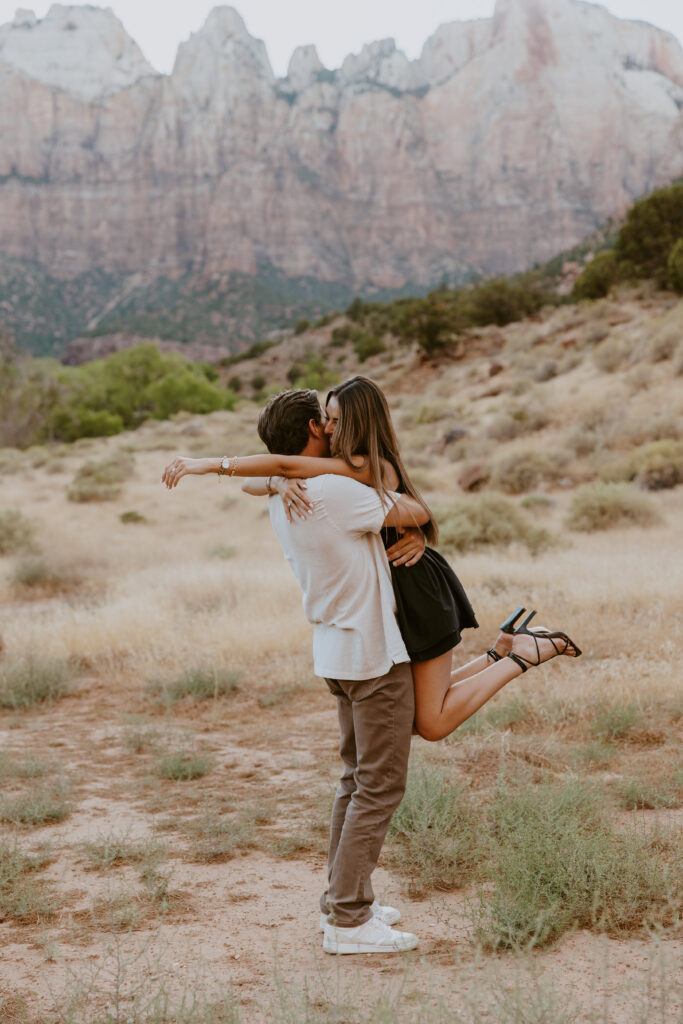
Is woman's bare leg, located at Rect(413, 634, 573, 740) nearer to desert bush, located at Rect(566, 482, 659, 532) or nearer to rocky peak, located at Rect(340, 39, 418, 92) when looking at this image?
desert bush, located at Rect(566, 482, 659, 532)

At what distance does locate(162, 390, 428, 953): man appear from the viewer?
10.3 ft

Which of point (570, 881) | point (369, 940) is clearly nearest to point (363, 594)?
point (369, 940)

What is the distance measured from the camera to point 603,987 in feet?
9.21

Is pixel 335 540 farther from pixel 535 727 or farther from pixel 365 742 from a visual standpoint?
pixel 535 727

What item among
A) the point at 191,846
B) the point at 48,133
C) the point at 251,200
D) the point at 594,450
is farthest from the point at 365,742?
the point at 48,133

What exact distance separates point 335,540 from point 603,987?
1.73m

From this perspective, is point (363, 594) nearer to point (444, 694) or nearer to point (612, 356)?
point (444, 694)

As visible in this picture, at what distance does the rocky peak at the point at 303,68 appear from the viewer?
165875 mm

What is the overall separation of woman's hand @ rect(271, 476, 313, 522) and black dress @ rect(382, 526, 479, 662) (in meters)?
0.38

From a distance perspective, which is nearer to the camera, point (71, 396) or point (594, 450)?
point (594, 450)

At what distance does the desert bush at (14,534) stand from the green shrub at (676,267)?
22.6 metres

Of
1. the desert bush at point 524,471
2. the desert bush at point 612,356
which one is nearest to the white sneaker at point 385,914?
the desert bush at point 524,471

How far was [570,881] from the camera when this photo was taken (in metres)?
3.48

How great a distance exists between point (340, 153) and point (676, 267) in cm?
14217
